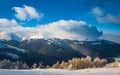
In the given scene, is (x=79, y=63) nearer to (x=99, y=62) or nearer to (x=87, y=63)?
(x=87, y=63)

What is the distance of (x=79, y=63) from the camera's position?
116 metres

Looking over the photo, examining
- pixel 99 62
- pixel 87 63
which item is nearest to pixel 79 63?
pixel 87 63

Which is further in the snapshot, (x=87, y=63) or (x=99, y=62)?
(x=99, y=62)

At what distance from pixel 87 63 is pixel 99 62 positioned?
428 inches

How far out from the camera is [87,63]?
119562mm

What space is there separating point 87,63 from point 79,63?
493 cm

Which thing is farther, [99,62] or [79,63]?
[99,62]

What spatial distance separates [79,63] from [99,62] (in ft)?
51.6
